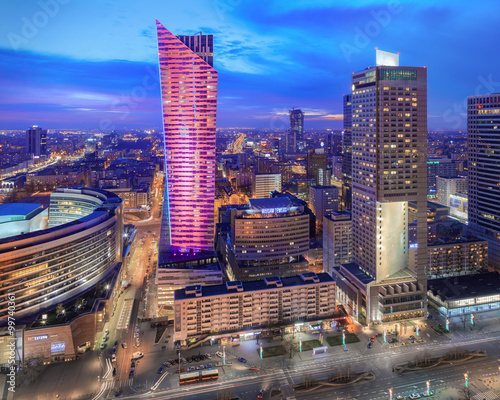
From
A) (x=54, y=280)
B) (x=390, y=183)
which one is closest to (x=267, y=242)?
(x=390, y=183)

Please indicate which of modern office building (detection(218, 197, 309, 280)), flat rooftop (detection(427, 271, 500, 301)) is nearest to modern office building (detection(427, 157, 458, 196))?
flat rooftop (detection(427, 271, 500, 301))

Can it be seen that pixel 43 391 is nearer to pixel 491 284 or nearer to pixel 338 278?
pixel 338 278

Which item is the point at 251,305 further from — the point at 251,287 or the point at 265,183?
the point at 265,183

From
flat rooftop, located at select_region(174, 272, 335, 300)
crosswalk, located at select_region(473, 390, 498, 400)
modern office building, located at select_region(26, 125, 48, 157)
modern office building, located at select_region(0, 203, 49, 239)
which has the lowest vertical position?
crosswalk, located at select_region(473, 390, 498, 400)

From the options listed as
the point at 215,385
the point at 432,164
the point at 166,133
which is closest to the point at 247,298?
the point at 215,385

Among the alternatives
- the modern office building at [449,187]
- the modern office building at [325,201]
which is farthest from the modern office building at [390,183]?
the modern office building at [449,187]

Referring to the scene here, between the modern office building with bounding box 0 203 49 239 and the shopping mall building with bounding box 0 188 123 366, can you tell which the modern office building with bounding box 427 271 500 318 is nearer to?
the shopping mall building with bounding box 0 188 123 366
